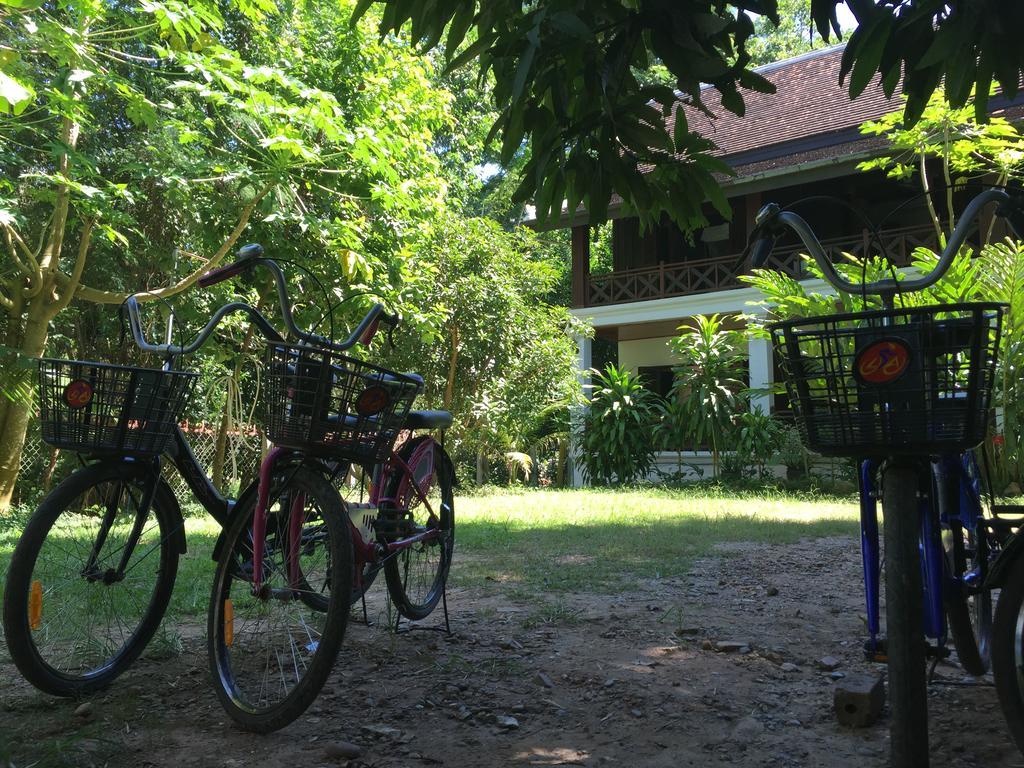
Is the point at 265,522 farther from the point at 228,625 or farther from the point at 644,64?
the point at 644,64

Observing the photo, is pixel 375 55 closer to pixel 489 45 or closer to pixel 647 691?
pixel 489 45

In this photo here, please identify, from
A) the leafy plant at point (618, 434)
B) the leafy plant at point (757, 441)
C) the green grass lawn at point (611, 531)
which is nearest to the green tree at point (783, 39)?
the leafy plant at point (618, 434)

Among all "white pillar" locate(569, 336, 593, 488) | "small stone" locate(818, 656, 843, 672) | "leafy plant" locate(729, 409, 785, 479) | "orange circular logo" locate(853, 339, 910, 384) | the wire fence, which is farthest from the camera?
"white pillar" locate(569, 336, 593, 488)

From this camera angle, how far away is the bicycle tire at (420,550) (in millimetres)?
3102

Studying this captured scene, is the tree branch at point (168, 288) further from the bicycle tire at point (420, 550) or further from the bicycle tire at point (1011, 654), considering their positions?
the bicycle tire at point (1011, 654)

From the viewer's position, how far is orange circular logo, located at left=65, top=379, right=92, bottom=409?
2393 mm

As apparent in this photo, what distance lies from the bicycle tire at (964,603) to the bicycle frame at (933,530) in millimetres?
20

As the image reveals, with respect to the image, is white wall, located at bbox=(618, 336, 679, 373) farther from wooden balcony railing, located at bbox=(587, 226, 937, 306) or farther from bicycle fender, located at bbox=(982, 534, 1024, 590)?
bicycle fender, located at bbox=(982, 534, 1024, 590)

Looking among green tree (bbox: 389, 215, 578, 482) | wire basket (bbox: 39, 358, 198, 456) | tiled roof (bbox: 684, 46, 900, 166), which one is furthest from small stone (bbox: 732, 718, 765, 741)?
tiled roof (bbox: 684, 46, 900, 166)

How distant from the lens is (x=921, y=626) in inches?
68.2

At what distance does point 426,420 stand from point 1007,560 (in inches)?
76.6

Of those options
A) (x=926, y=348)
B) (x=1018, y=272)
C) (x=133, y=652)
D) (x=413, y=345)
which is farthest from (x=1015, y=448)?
(x=133, y=652)

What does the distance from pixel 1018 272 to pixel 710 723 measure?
7572 mm

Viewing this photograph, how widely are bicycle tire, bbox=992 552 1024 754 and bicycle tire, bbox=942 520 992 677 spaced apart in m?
0.23
